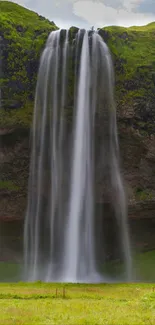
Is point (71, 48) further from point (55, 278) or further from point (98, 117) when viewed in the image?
Answer: point (55, 278)

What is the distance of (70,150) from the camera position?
96.3 feet

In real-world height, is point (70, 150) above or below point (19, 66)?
below

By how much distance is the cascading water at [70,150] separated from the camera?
28906mm

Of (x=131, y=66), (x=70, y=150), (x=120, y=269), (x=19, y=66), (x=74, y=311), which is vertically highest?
(x=131, y=66)

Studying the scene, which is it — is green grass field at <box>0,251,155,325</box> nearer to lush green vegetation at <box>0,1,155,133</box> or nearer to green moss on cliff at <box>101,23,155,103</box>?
lush green vegetation at <box>0,1,155,133</box>

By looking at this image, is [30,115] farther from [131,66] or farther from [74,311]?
[74,311]

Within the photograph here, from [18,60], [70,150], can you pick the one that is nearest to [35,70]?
[18,60]

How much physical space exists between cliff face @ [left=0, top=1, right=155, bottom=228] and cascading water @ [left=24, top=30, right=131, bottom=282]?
71 centimetres

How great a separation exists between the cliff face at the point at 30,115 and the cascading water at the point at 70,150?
712 mm

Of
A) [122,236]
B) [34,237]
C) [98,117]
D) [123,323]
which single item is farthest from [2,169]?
[123,323]

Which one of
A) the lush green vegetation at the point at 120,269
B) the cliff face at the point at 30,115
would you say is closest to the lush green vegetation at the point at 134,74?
the cliff face at the point at 30,115

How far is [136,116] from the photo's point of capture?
1176 inches

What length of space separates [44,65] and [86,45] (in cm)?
374

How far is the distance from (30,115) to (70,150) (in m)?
4.30
